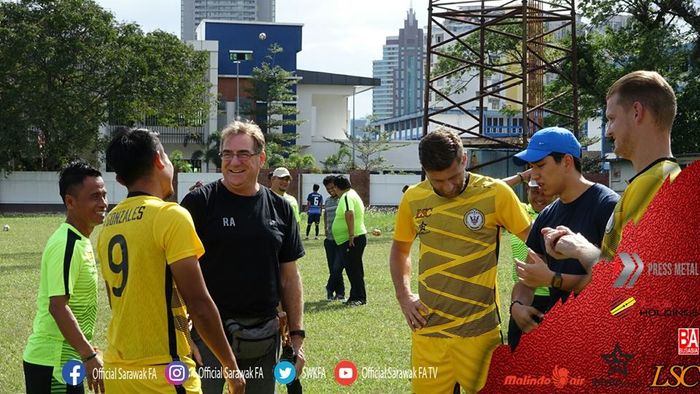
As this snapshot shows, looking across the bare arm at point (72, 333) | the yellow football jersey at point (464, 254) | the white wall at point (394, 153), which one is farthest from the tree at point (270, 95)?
the bare arm at point (72, 333)

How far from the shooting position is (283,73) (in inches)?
2699

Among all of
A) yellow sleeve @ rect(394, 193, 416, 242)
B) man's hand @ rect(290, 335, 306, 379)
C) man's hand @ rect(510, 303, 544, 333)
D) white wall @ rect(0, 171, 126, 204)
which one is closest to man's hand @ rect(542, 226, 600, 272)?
man's hand @ rect(510, 303, 544, 333)

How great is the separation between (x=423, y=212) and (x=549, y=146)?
87 cm

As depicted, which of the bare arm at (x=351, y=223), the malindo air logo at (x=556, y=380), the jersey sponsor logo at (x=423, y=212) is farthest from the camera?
the bare arm at (x=351, y=223)

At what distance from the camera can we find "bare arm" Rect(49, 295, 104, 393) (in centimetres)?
480

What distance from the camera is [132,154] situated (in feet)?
13.8

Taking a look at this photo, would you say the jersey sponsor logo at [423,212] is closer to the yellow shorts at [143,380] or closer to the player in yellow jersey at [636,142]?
the yellow shorts at [143,380]

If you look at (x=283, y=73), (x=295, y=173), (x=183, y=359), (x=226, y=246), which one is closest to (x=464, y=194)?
(x=226, y=246)

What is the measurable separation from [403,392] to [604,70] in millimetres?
27348

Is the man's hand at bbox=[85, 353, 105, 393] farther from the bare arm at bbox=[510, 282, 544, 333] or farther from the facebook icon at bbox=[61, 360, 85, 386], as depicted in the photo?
the bare arm at bbox=[510, 282, 544, 333]

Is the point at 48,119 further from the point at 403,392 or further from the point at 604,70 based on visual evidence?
the point at 403,392

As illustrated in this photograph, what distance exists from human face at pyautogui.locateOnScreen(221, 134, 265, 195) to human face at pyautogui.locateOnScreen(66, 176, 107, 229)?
0.67 meters

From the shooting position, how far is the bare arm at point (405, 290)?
524 centimetres

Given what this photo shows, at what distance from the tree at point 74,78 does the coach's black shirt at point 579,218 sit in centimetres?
5252
